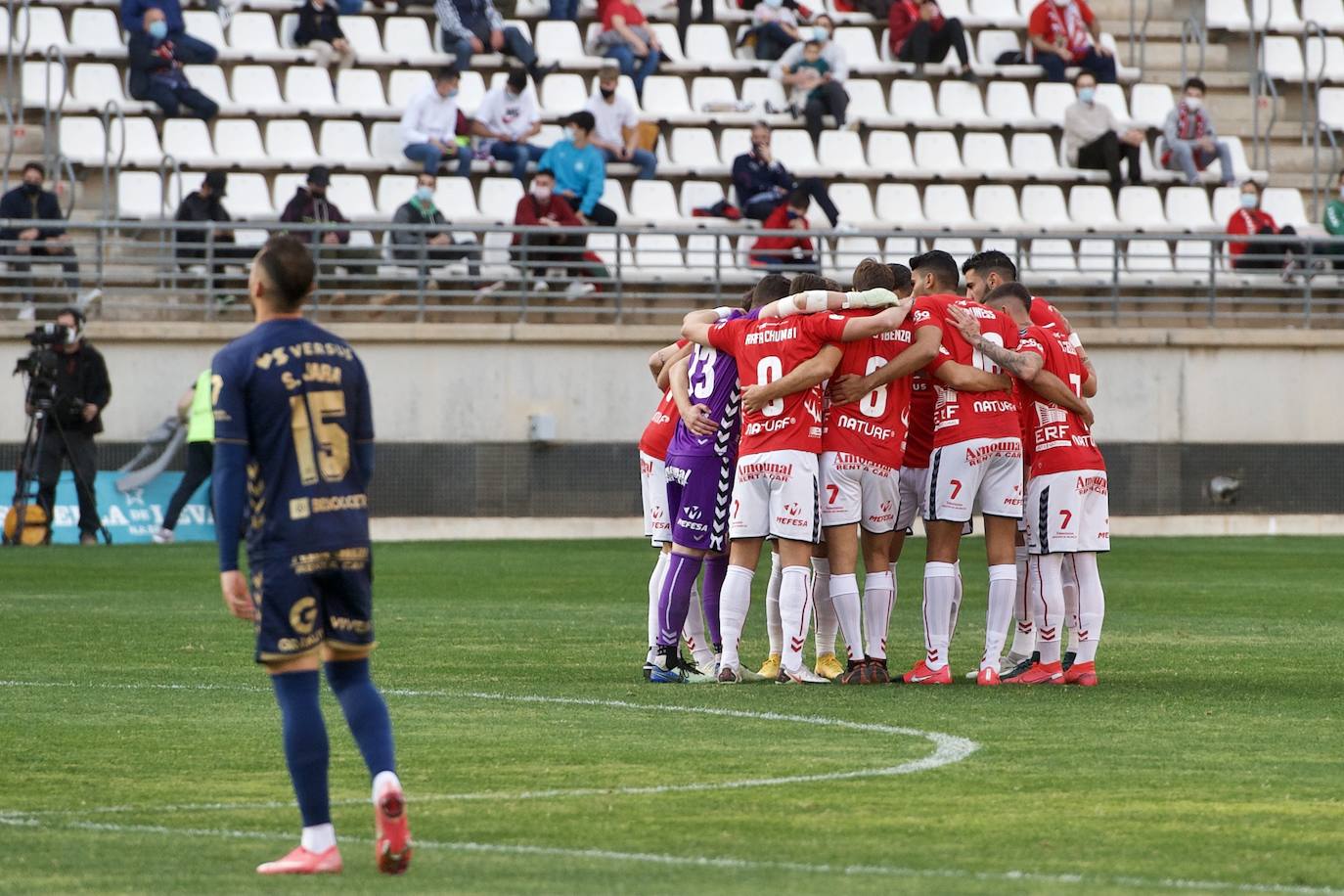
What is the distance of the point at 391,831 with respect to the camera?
21.3 ft

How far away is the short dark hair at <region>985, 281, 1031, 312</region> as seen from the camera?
12.1m

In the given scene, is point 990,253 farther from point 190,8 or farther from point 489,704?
point 190,8

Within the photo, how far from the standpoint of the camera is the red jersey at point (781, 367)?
11484 mm

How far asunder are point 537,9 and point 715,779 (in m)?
23.3

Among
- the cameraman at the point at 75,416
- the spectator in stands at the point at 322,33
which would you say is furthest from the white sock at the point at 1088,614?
the spectator in stands at the point at 322,33

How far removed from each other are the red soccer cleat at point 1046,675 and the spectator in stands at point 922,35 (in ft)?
65.3

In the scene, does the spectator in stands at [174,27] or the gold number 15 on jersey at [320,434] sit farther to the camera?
the spectator in stands at [174,27]

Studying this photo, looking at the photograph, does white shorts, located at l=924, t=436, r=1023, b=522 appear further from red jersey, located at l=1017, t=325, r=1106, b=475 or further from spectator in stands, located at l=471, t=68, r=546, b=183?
spectator in stands, located at l=471, t=68, r=546, b=183

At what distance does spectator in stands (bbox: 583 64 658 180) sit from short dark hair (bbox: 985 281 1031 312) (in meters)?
16.5

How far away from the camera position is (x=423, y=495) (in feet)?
84.4

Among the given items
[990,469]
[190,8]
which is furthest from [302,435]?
[190,8]

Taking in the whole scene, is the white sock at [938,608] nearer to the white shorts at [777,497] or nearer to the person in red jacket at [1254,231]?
the white shorts at [777,497]

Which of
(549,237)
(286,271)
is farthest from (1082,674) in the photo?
(549,237)

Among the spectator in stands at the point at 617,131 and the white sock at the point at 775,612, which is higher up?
the spectator in stands at the point at 617,131
